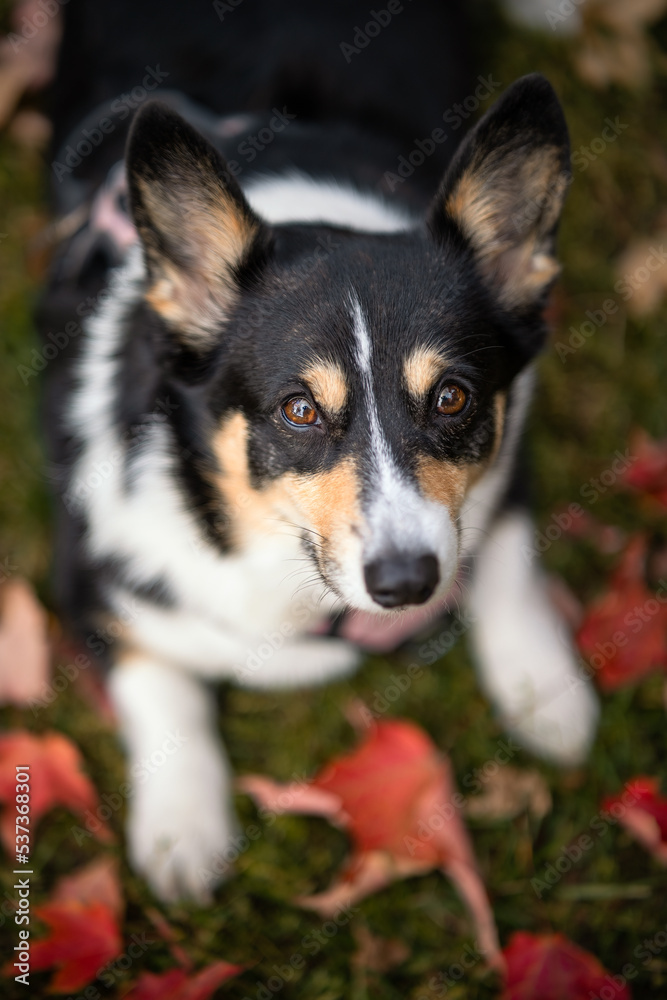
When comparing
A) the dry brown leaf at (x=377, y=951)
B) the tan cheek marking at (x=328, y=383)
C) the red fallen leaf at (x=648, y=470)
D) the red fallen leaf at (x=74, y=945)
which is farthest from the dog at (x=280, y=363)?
the red fallen leaf at (x=648, y=470)

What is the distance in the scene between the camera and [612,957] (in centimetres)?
279

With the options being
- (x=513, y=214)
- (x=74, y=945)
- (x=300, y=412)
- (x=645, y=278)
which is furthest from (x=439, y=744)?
(x=645, y=278)

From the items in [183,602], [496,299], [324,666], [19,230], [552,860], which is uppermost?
[496,299]

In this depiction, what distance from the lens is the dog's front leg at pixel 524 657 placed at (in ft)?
9.98

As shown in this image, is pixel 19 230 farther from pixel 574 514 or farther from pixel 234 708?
pixel 574 514

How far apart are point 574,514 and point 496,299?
1.49 meters

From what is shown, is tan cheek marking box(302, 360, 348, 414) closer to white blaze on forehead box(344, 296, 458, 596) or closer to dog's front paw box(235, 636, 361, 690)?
white blaze on forehead box(344, 296, 458, 596)

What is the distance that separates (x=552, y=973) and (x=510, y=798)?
59cm

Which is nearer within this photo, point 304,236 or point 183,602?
point 304,236

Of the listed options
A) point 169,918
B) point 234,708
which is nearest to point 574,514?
point 234,708

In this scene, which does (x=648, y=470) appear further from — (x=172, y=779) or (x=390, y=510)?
(x=172, y=779)

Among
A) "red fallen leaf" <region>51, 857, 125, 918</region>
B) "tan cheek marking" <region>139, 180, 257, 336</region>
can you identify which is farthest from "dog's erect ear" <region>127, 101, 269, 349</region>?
"red fallen leaf" <region>51, 857, 125, 918</region>

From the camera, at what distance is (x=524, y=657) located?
10.1ft

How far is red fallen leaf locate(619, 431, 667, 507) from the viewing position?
3.57 meters
